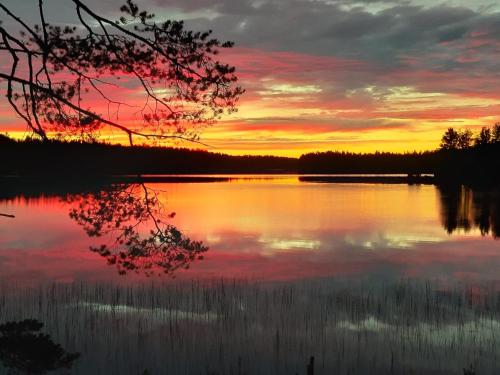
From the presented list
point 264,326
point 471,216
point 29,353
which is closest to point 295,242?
point 264,326

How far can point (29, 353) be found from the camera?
1002 cm

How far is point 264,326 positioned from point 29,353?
534 centimetres

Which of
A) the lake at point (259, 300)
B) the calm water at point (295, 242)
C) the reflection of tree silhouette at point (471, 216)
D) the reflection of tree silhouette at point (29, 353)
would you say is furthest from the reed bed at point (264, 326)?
the reflection of tree silhouette at point (471, 216)

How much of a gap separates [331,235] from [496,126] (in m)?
117

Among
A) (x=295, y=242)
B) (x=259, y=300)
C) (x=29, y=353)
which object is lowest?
(x=295, y=242)

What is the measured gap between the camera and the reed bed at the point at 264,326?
10695 mm

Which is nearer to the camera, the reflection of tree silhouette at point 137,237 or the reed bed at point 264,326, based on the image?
the reed bed at point 264,326

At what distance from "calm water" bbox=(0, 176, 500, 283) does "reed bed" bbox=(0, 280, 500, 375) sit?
2941 millimetres

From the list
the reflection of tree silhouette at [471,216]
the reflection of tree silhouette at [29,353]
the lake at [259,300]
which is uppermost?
the reflection of tree silhouette at [29,353]

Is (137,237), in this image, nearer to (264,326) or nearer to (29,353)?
(264,326)

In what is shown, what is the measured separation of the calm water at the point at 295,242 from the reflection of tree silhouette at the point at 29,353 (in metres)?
5.56

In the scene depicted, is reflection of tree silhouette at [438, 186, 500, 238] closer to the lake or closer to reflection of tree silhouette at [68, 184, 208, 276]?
the lake

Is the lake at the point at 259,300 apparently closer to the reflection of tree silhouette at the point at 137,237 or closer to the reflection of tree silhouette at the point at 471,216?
the reflection of tree silhouette at the point at 137,237

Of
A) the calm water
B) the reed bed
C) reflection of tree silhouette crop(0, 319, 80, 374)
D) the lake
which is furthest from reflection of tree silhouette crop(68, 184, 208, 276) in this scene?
reflection of tree silhouette crop(0, 319, 80, 374)
